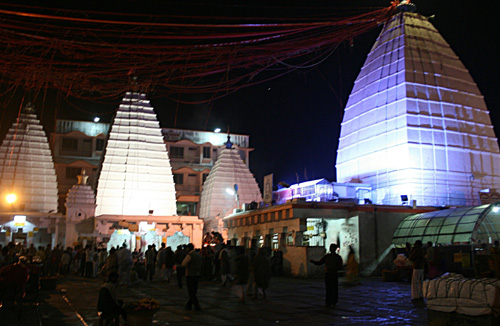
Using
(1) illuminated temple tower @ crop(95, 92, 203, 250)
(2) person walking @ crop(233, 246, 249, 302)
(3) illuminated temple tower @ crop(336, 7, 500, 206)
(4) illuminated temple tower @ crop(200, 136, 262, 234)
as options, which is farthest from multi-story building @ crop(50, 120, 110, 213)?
→ (2) person walking @ crop(233, 246, 249, 302)

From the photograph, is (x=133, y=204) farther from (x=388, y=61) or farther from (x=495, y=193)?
(x=495, y=193)

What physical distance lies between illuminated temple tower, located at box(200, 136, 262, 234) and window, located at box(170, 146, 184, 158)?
637 inches

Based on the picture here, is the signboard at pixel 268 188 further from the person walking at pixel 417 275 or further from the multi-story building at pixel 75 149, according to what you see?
the multi-story building at pixel 75 149

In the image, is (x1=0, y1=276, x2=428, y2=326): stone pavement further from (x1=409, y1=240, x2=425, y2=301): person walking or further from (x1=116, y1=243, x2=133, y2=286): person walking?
(x1=116, y1=243, x2=133, y2=286): person walking

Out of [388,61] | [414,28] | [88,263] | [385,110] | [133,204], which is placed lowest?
[88,263]

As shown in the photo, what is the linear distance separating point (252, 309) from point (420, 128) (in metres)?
26.2

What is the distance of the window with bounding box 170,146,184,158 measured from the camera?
65.8 metres

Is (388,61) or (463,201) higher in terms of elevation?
(388,61)

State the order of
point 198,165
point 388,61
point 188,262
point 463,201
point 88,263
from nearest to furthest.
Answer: point 188,262 → point 88,263 → point 463,201 → point 388,61 → point 198,165

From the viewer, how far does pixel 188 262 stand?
1285cm

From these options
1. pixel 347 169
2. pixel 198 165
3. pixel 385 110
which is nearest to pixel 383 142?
pixel 385 110

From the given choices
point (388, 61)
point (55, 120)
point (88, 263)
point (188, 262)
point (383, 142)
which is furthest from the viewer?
point (55, 120)

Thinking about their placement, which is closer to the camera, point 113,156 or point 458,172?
point 458,172

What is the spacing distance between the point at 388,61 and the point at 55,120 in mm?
41963
